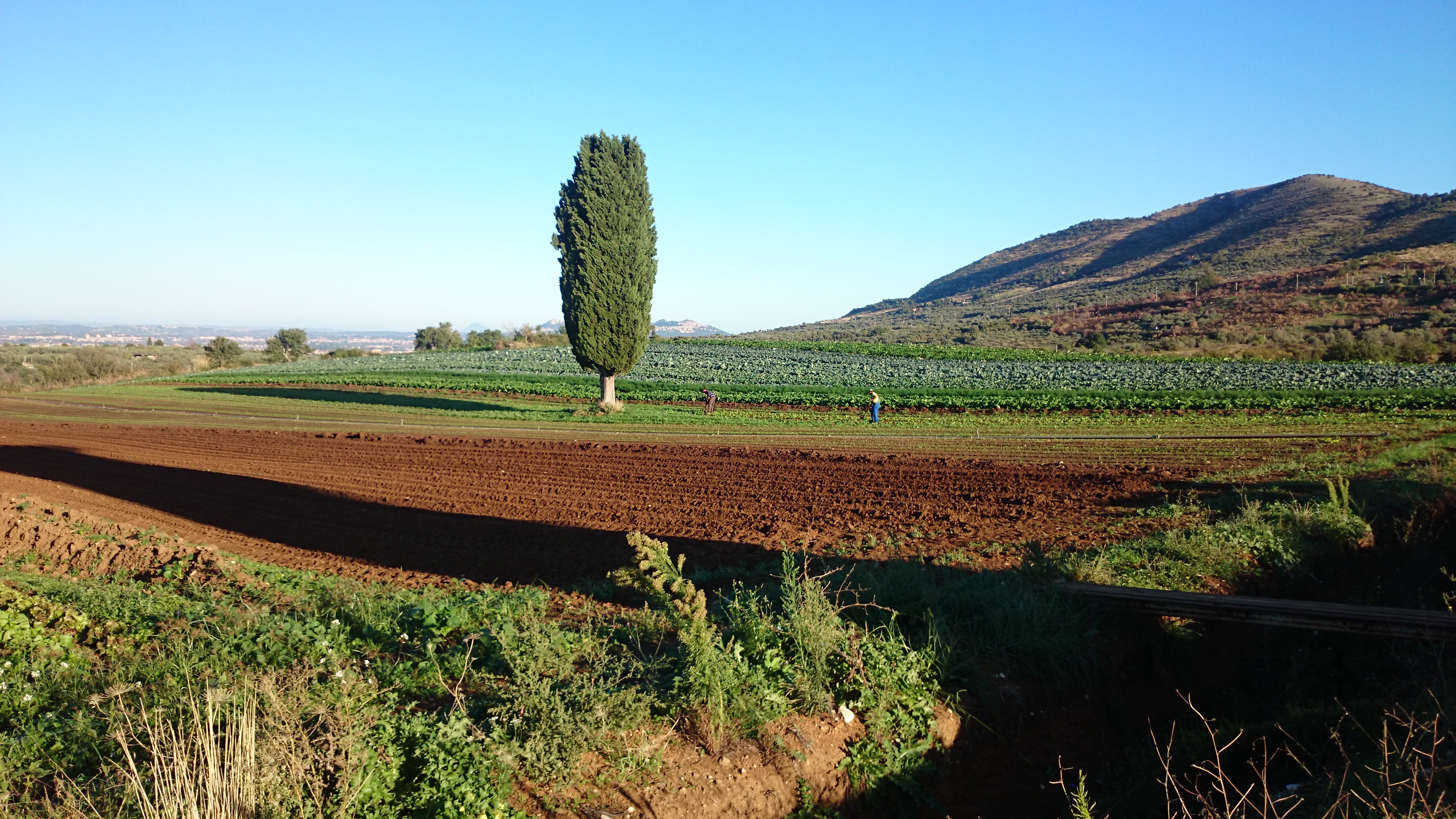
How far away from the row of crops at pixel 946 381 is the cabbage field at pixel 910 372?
6.2 inches

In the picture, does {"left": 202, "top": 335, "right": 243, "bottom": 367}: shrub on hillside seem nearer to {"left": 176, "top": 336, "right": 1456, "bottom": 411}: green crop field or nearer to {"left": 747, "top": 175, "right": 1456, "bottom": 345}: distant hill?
{"left": 176, "top": 336, "right": 1456, "bottom": 411}: green crop field

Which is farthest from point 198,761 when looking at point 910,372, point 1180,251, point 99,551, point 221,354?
point 1180,251

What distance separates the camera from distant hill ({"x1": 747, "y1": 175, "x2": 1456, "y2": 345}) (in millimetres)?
86312

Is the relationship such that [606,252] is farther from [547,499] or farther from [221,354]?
[221,354]

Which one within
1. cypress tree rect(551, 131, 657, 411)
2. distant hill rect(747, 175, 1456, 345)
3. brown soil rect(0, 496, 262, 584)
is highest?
distant hill rect(747, 175, 1456, 345)

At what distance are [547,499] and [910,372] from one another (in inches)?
1288

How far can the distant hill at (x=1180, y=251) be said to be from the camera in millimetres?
86312

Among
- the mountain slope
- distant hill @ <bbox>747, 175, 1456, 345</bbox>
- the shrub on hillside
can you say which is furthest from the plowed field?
the mountain slope

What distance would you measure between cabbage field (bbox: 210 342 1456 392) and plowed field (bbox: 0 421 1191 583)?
56.5ft

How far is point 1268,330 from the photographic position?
2331 inches

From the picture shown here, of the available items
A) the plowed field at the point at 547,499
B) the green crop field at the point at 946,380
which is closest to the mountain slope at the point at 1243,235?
the green crop field at the point at 946,380

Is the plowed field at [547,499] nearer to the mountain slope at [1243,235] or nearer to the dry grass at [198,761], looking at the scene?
the dry grass at [198,761]

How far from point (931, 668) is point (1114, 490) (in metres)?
10.7

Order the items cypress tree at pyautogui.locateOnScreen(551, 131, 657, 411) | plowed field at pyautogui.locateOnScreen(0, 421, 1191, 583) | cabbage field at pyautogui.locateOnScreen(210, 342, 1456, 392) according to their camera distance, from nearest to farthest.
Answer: plowed field at pyautogui.locateOnScreen(0, 421, 1191, 583) → cypress tree at pyautogui.locateOnScreen(551, 131, 657, 411) → cabbage field at pyautogui.locateOnScreen(210, 342, 1456, 392)
